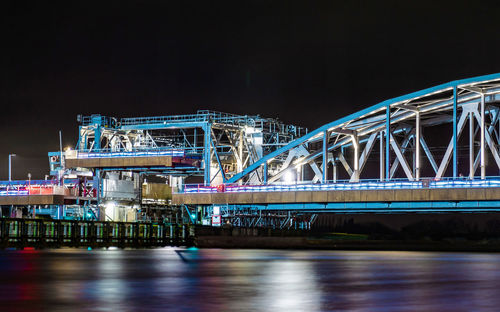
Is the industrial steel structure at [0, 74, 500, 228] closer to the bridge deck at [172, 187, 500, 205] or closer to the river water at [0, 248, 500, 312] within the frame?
the bridge deck at [172, 187, 500, 205]

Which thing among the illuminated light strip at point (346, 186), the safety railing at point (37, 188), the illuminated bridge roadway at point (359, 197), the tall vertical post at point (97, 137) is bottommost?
the illuminated bridge roadway at point (359, 197)

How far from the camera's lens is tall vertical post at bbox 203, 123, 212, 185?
384ft

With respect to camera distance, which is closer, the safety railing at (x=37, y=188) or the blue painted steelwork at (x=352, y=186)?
the blue painted steelwork at (x=352, y=186)

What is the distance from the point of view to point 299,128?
131500 millimetres

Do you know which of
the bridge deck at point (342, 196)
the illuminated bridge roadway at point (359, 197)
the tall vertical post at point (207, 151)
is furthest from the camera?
the tall vertical post at point (207, 151)

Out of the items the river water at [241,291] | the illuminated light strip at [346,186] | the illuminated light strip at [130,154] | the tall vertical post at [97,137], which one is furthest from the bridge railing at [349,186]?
the river water at [241,291]

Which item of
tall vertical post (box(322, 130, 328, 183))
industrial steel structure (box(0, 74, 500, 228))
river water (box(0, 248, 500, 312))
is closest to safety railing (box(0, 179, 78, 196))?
industrial steel structure (box(0, 74, 500, 228))

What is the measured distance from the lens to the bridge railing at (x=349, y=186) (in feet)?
292

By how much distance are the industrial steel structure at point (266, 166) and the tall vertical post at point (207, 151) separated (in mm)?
151

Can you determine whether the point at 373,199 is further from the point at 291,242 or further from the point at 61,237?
the point at 61,237

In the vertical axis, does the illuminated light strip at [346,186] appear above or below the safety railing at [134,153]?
below

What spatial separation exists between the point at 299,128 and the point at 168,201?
23.2 metres

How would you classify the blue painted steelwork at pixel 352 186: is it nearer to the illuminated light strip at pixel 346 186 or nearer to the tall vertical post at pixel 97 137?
the illuminated light strip at pixel 346 186

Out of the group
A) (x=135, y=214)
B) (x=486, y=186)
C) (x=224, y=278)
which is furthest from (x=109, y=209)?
(x=224, y=278)
